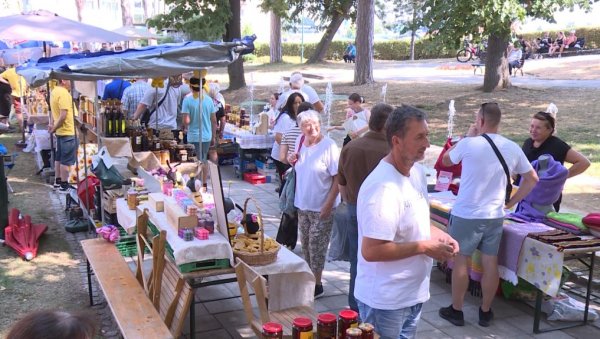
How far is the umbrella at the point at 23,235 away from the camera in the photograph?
6.48 metres

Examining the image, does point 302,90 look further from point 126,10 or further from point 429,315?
point 126,10

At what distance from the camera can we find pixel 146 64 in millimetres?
6102

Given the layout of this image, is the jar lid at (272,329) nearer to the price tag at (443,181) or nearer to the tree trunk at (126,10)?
the price tag at (443,181)

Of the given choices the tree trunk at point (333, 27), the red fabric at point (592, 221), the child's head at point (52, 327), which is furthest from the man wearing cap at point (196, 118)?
the tree trunk at point (333, 27)

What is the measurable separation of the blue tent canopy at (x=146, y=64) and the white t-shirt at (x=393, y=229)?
12.8ft

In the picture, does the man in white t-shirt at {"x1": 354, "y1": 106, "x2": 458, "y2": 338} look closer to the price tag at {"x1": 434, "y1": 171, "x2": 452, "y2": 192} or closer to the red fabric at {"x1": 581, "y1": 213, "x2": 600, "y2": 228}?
the red fabric at {"x1": 581, "y1": 213, "x2": 600, "y2": 228}

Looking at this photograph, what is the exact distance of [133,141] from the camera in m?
7.35

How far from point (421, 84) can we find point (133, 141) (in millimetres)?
15471

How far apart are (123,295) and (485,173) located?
9.38ft

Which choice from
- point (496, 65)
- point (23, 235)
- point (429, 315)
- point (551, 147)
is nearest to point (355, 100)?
point (551, 147)

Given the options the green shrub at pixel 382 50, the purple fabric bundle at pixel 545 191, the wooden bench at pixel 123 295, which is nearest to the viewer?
the wooden bench at pixel 123 295

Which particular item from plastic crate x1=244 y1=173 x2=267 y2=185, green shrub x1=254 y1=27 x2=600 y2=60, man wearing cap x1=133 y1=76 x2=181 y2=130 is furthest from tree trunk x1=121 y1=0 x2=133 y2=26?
man wearing cap x1=133 y1=76 x2=181 y2=130

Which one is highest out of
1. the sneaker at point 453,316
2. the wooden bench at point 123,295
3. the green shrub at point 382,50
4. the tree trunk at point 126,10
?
the tree trunk at point 126,10

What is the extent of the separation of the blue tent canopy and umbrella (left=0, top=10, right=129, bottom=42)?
2172mm
